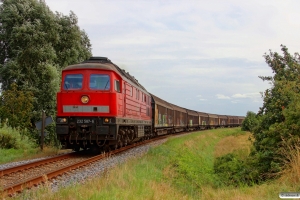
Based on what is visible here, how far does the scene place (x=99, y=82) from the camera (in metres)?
15.3

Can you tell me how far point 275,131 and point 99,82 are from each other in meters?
7.36

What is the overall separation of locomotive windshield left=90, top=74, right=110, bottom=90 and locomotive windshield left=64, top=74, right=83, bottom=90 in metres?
0.49

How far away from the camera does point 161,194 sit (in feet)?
24.0

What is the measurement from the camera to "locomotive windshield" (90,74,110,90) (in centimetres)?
1522

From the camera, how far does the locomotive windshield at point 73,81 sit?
15.4m

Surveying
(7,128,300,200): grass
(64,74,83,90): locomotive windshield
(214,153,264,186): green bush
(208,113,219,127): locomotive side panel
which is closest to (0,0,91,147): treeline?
(64,74,83,90): locomotive windshield

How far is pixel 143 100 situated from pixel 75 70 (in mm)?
7247

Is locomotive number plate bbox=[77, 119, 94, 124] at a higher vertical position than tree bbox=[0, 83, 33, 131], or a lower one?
lower

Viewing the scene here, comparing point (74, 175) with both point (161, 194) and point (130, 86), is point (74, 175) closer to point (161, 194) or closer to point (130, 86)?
point (161, 194)

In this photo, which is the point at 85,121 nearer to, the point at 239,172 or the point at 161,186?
the point at 239,172

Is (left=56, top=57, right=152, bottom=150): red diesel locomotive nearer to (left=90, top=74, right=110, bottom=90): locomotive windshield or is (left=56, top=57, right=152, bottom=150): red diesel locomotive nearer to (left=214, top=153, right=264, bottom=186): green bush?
(left=90, top=74, right=110, bottom=90): locomotive windshield

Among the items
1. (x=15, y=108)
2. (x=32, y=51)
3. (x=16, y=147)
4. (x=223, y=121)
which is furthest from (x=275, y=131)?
(x=223, y=121)

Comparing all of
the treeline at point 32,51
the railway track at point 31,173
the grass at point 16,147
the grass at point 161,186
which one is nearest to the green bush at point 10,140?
the grass at point 16,147

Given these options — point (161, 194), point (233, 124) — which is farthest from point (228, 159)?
point (233, 124)
